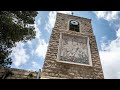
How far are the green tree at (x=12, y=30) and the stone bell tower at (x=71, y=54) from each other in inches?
91.2

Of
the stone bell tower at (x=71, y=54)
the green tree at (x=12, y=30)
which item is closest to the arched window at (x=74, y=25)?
the stone bell tower at (x=71, y=54)

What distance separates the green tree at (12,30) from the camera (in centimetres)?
928

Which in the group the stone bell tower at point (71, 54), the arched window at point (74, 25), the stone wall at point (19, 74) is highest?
the arched window at point (74, 25)

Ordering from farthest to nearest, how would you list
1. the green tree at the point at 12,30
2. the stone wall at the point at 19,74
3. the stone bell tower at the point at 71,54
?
the green tree at the point at 12,30
the stone wall at the point at 19,74
the stone bell tower at the point at 71,54

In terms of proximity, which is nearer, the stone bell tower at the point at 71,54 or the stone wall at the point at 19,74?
the stone bell tower at the point at 71,54

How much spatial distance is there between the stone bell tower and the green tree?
232 centimetres

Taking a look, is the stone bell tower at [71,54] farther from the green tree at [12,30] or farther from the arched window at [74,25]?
the green tree at [12,30]

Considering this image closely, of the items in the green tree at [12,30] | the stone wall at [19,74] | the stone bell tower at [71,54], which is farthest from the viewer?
the green tree at [12,30]

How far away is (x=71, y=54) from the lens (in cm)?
788

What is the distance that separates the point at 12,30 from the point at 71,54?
177 inches

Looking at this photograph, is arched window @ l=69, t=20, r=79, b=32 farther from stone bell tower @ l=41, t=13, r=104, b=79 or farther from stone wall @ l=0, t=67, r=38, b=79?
stone wall @ l=0, t=67, r=38, b=79

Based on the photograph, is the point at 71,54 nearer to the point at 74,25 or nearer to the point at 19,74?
the point at 19,74
